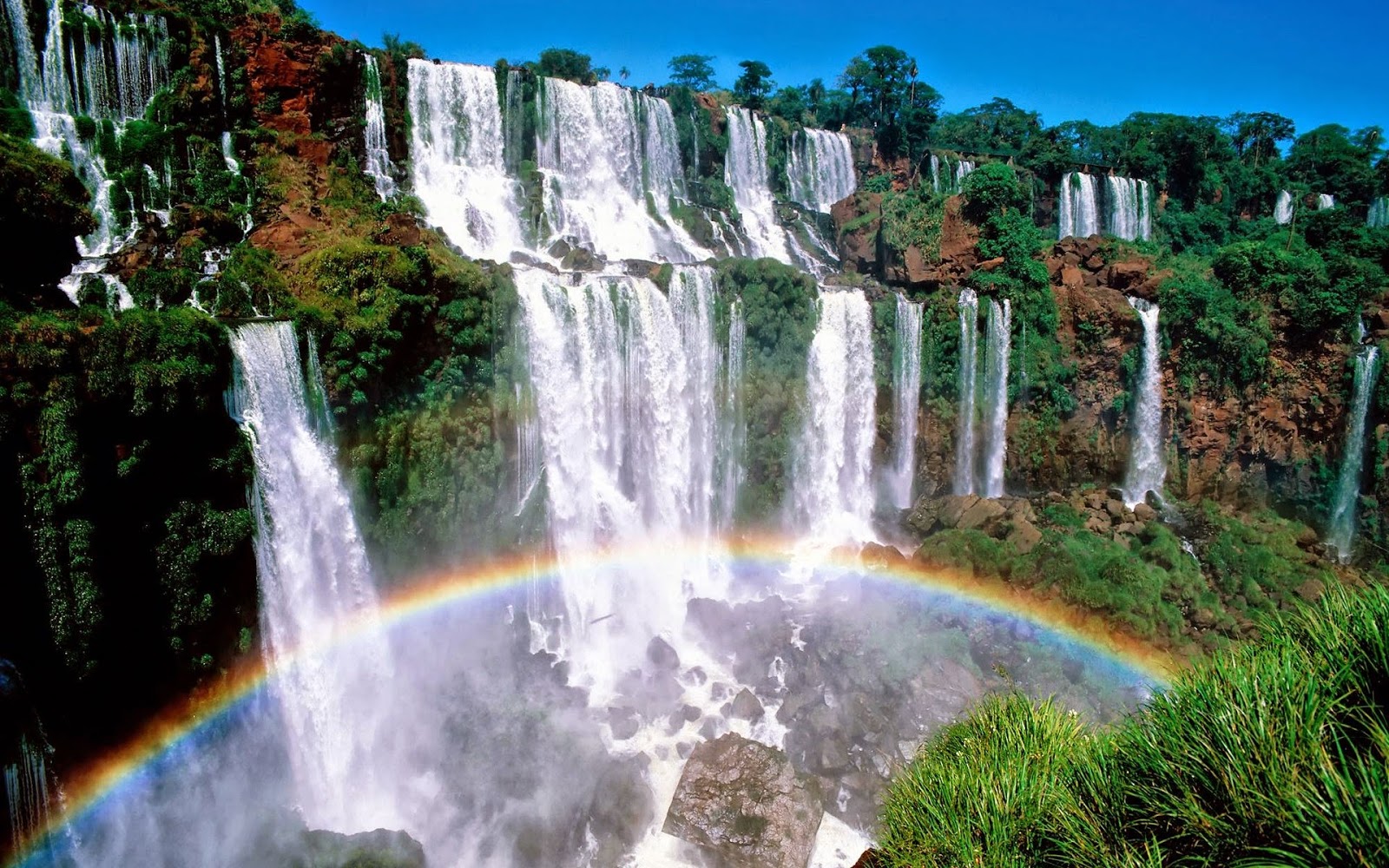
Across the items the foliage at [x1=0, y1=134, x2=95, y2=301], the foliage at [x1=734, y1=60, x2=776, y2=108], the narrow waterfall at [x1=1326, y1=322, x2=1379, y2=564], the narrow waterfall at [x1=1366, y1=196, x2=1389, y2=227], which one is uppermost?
the foliage at [x1=734, y1=60, x2=776, y2=108]

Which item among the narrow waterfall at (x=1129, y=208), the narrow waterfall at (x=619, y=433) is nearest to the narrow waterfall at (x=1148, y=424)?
the narrow waterfall at (x=619, y=433)

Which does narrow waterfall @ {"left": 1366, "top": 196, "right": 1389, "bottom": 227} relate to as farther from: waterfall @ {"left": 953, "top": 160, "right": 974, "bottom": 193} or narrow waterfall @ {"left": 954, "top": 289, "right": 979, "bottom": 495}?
narrow waterfall @ {"left": 954, "top": 289, "right": 979, "bottom": 495}

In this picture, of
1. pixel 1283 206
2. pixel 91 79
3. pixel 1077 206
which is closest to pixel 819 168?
pixel 1077 206

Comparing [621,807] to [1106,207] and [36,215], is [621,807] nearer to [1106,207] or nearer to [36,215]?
[36,215]

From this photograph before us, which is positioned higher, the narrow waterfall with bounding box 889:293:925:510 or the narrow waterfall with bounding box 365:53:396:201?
the narrow waterfall with bounding box 365:53:396:201

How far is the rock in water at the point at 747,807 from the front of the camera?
42.7 feet

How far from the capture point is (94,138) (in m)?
19.6

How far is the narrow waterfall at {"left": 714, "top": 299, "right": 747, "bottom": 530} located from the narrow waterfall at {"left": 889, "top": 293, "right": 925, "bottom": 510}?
5.35 m

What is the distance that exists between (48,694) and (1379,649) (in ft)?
49.8

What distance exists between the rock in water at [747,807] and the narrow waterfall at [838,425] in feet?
34.9

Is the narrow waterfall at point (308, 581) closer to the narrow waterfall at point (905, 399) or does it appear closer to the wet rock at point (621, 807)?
the wet rock at point (621, 807)

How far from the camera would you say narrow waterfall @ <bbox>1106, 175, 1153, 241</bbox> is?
3841 centimetres

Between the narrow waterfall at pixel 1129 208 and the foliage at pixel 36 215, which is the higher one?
the narrow waterfall at pixel 1129 208

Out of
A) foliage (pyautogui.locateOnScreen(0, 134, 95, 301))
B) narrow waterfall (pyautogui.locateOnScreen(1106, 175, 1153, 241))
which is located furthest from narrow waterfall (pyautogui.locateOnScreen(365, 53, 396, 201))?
narrow waterfall (pyautogui.locateOnScreen(1106, 175, 1153, 241))
